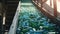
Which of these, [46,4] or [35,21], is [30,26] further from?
[46,4]

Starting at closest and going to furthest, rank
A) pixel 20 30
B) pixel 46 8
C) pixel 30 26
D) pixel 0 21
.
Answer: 1. pixel 20 30
2. pixel 30 26
3. pixel 46 8
4. pixel 0 21

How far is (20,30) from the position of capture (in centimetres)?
300

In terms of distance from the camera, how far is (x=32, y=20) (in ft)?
11.4

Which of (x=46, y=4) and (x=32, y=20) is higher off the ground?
(x=46, y=4)

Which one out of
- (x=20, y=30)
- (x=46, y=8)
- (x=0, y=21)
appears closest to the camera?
(x=20, y=30)

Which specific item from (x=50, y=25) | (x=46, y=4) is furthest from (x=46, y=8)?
(x=50, y=25)

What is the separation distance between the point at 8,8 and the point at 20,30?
2.95 m

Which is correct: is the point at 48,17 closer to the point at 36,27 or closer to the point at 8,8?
the point at 36,27

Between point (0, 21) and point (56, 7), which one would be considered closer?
point (56, 7)

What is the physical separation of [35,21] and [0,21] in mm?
2514

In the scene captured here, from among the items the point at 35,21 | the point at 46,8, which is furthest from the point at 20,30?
the point at 46,8

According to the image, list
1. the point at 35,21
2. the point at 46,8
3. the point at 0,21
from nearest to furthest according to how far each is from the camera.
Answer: the point at 35,21 → the point at 46,8 → the point at 0,21

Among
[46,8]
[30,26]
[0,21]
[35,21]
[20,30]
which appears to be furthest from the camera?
[0,21]

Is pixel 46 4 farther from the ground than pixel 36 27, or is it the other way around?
pixel 46 4
